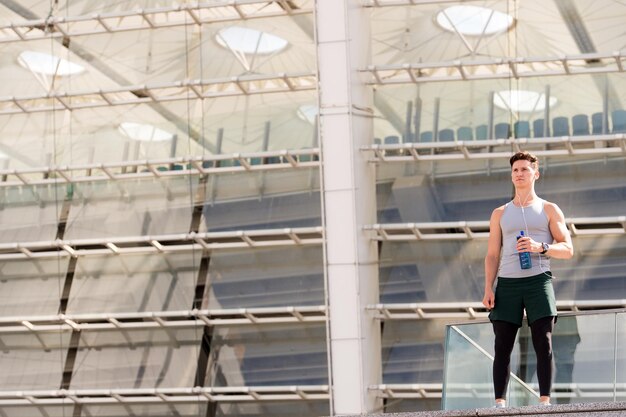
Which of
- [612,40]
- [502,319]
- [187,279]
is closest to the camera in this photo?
[502,319]

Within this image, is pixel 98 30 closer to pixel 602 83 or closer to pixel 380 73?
pixel 380 73

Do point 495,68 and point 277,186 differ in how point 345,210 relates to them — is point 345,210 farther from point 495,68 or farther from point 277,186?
point 495,68

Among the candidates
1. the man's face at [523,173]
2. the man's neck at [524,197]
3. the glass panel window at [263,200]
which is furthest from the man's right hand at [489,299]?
the glass panel window at [263,200]

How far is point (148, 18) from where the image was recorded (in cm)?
2205

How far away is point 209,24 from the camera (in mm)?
21891

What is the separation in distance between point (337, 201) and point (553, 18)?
3711 millimetres

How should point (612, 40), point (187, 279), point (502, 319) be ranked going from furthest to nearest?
point (187, 279) → point (612, 40) → point (502, 319)

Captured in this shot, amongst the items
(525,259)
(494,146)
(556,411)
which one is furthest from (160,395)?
(556,411)

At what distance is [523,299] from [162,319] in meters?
12.5

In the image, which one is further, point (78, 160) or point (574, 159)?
point (78, 160)

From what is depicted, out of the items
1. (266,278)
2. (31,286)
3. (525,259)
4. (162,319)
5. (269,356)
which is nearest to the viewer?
(525,259)

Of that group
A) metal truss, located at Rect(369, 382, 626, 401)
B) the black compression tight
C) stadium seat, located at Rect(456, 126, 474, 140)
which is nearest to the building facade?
stadium seat, located at Rect(456, 126, 474, 140)

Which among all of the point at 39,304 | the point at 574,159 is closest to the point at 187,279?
the point at 39,304

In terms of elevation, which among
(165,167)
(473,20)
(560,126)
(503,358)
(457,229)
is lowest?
(503,358)
